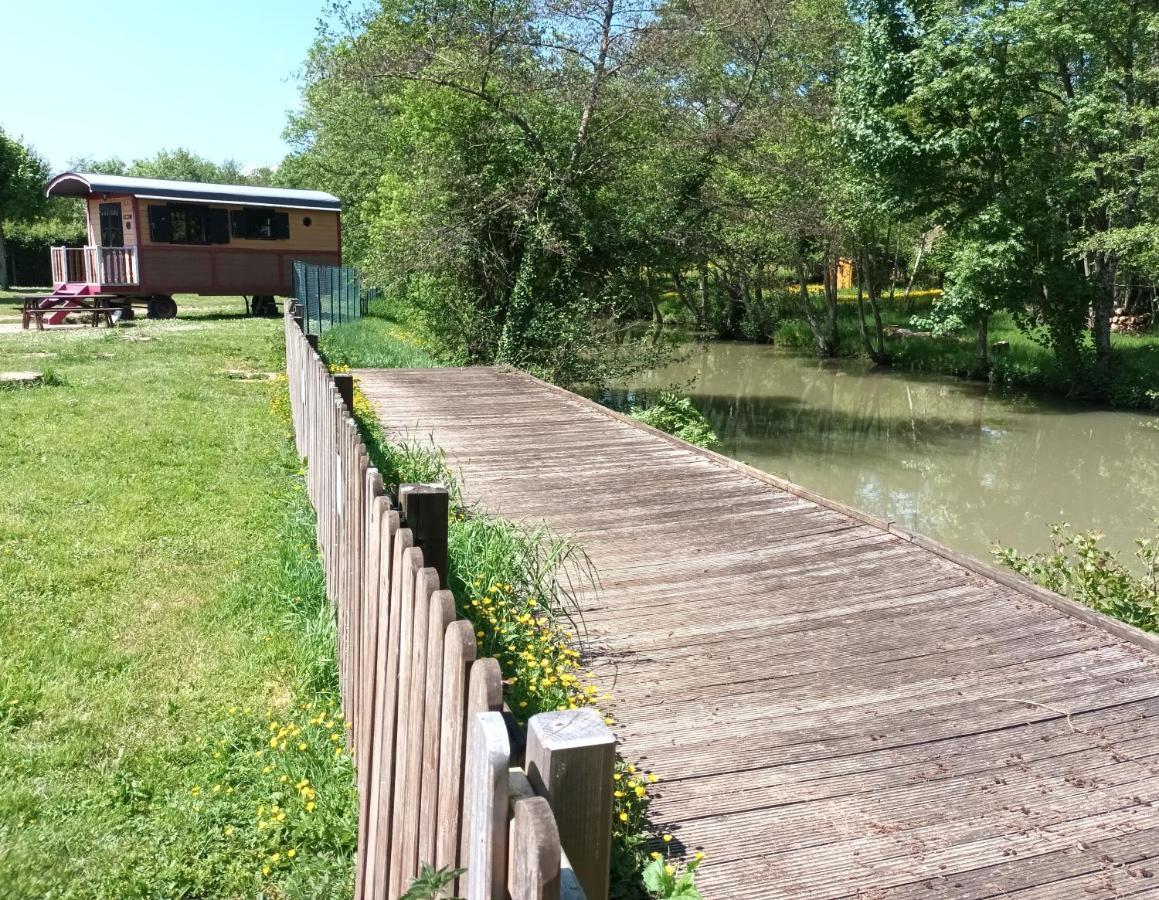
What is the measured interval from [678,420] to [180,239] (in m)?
16.3

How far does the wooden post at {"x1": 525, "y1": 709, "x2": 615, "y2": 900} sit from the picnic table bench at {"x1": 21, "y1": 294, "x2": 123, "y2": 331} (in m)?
21.0

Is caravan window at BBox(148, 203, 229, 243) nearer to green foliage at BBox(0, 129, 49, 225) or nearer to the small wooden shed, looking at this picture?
the small wooden shed

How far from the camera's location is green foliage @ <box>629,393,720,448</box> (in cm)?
1357

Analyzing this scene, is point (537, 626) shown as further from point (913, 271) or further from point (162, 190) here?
point (913, 271)

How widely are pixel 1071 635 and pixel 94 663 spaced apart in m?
4.60

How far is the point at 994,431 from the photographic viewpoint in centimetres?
1917

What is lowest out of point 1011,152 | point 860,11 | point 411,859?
point 411,859

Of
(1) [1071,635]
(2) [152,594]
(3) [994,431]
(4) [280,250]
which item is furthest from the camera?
(4) [280,250]

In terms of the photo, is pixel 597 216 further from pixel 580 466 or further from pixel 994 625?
pixel 994 625

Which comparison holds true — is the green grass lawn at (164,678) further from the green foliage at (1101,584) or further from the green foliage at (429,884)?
the green foliage at (1101,584)

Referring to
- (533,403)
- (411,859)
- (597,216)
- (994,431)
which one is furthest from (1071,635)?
(994,431)

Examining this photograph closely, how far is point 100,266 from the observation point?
23.0m

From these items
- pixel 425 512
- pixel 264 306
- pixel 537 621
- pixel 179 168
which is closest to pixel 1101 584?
pixel 537 621

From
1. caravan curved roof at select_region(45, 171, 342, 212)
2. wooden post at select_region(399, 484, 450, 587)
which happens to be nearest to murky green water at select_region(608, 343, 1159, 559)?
wooden post at select_region(399, 484, 450, 587)
